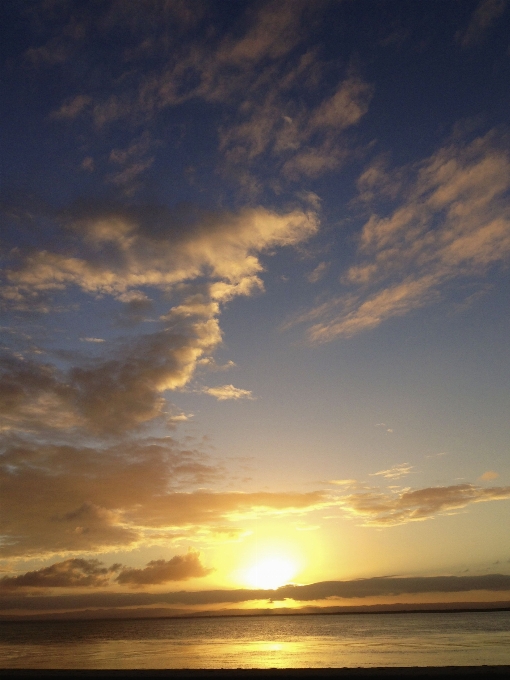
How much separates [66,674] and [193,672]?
10.8 metres

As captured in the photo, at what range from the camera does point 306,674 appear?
39.7 meters

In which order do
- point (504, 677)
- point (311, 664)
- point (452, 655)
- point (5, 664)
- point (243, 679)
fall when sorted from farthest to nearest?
point (5, 664), point (452, 655), point (311, 664), point (243, 679), point (504, 677)

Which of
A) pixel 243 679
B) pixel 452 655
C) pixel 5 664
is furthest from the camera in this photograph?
pixel 5 664

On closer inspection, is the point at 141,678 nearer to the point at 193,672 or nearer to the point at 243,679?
the point at 193,672

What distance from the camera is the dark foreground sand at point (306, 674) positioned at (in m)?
37.3

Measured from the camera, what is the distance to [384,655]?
63.7 meters

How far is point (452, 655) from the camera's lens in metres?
61.3

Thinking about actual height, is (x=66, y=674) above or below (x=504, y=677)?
above

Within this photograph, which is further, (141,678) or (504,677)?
(141,678)

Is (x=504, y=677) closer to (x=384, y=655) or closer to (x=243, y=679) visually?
(x=243, y=679)

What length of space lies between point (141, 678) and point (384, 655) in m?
36.7

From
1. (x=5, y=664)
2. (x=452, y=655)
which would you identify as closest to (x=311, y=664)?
(x=452, y=655)

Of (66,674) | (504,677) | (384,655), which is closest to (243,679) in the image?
(66,674)

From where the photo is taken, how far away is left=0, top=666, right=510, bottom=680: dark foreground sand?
3731 centimetres
